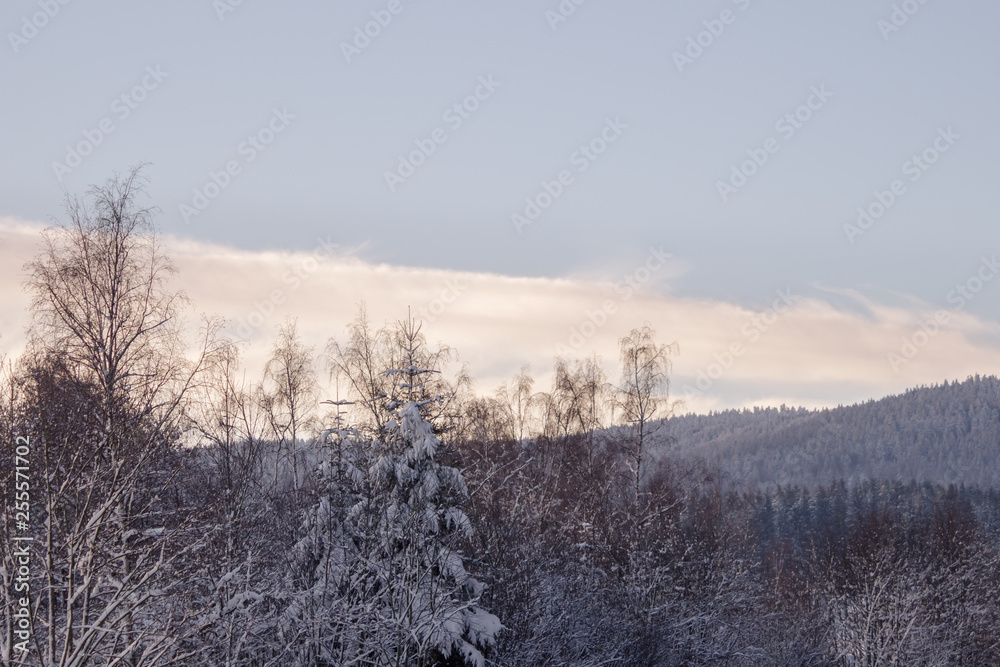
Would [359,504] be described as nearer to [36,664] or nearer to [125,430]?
[125,430]

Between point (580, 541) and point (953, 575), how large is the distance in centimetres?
1776

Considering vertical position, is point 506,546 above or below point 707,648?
above

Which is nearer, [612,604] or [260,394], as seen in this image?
[612,604]

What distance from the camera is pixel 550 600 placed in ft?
63.5

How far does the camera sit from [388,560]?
15.1 metres

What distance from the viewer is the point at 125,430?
12195 mm

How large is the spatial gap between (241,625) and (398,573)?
2.87m

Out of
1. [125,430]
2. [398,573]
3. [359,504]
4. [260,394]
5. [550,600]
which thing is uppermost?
[260,394]

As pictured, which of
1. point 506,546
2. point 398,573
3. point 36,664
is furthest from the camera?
point 506,546

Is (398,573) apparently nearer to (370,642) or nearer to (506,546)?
(370,642)

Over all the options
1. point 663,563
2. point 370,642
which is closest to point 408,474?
point 370,642

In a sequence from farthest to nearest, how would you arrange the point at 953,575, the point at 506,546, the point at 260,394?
the point at 953,575 → the point at 260,394 → the point at 506,546

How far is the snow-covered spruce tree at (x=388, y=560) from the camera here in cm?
1450

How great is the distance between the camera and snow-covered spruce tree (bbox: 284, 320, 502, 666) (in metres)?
14.5
